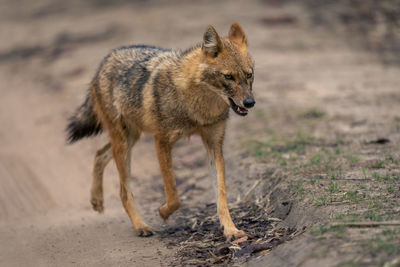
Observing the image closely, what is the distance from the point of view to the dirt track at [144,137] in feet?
19.7

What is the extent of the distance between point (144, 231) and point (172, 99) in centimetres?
144

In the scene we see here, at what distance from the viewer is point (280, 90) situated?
1123 centimetres

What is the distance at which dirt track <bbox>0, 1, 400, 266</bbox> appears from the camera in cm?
600

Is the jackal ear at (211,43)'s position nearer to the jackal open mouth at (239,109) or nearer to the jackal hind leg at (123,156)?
the jackal open mouth at (239,109)

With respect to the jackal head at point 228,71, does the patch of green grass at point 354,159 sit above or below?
below

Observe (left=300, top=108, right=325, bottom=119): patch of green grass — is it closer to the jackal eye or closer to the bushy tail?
the bushy tail

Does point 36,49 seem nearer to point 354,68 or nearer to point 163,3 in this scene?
point 163,3

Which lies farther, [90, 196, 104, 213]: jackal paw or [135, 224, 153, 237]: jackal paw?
[90, 196, 104, 213]: jackal paw

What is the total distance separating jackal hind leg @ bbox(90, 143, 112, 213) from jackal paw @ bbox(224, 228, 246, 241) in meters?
2.11

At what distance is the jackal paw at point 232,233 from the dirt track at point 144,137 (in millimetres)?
536

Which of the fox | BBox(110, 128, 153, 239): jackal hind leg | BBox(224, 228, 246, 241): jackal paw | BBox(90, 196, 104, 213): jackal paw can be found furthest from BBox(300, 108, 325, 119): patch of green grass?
BBox(224, 228, 246, 241): jackal paw

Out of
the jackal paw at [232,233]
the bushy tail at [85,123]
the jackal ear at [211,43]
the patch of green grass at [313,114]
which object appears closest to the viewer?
the jackal paw at [232,233]

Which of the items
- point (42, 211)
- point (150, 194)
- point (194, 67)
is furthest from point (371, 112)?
point (42, 211)

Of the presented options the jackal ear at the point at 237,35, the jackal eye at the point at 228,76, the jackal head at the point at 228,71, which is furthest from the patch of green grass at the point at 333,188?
the jackal ear at the point at 237,35
